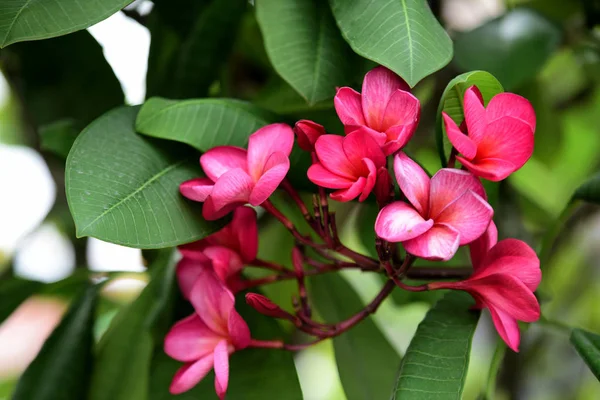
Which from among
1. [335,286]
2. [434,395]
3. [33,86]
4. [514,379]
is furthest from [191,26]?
[514,379]

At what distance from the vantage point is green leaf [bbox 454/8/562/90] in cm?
70

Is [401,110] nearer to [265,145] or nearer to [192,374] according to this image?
[265,145]

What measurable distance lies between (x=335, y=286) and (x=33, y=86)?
408 millimetres

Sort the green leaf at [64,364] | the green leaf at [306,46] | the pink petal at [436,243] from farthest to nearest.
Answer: the green leaf at [64,364], the green leaf at [306,46], the pink petal at [436,243]

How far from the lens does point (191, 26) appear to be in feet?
2.27

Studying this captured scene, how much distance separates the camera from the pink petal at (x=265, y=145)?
47cm

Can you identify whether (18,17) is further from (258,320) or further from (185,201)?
(258,320)

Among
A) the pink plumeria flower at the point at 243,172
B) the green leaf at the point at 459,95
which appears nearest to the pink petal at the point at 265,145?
the pink plumeria flower at the point at 243,172

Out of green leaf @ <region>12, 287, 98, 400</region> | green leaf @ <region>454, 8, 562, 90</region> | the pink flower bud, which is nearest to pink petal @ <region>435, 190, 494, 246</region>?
the pink flower bud

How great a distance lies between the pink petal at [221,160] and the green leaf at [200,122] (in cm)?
3

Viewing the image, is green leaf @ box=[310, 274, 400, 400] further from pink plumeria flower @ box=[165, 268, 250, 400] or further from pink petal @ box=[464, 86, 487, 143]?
pink petal @ box=[464, 86, 487, 143]

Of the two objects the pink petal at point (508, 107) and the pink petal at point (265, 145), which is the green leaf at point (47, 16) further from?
the pink petal at point (508, 107)

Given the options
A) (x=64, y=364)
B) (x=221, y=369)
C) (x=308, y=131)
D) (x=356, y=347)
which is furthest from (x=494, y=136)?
(x=64, y=364)

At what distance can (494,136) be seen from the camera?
0.44 metres
